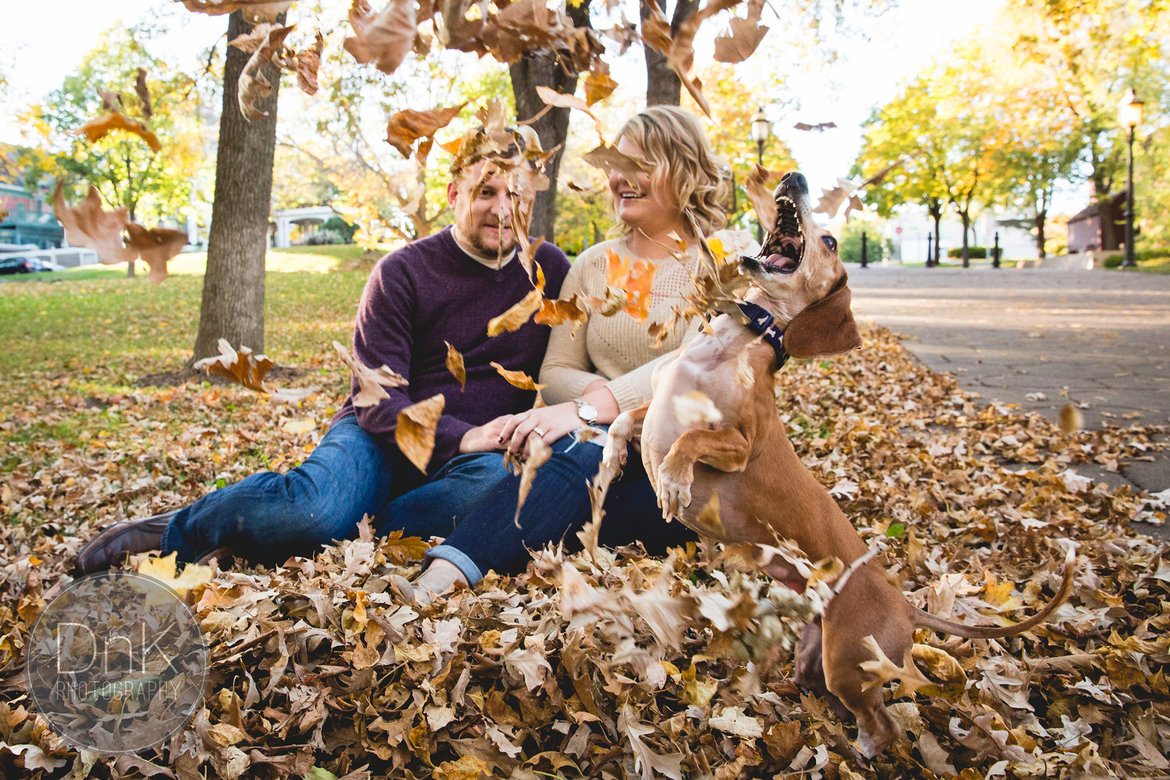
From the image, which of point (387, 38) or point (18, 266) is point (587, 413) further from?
point (18, 266)

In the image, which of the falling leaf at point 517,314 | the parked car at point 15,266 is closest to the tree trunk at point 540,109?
the falling leaf at point 517,314

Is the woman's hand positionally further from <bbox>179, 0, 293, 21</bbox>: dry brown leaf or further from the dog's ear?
<bbox>179, 0, 293, 21</bbox>: dry brown leaf

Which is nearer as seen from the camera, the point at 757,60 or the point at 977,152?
the point at 757,60

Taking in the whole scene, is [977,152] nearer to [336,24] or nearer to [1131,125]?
[1131,125]

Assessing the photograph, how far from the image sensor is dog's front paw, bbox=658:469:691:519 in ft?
4.54

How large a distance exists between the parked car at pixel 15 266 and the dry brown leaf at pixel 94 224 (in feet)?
132

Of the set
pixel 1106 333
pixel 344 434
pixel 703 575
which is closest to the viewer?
pixel 703 575

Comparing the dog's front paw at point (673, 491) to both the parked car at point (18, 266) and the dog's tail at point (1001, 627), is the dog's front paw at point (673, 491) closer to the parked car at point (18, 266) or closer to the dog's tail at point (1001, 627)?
the dog's tail at point (1001, 627)

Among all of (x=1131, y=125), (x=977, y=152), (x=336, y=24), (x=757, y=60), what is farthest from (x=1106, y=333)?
(x=977, y=152)

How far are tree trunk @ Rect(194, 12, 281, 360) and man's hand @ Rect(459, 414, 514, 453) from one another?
220 inches

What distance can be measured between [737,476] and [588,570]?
1.06 meters

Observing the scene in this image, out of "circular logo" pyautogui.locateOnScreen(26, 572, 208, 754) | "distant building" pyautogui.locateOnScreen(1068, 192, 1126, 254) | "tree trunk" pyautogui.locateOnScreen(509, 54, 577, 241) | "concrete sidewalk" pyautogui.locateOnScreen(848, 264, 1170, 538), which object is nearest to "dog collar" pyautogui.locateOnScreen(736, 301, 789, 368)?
"circular logo" pyautogui.locateOnScreen(26, 572, 208, 754)

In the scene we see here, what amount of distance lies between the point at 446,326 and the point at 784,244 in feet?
6.23

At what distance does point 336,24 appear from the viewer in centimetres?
905
